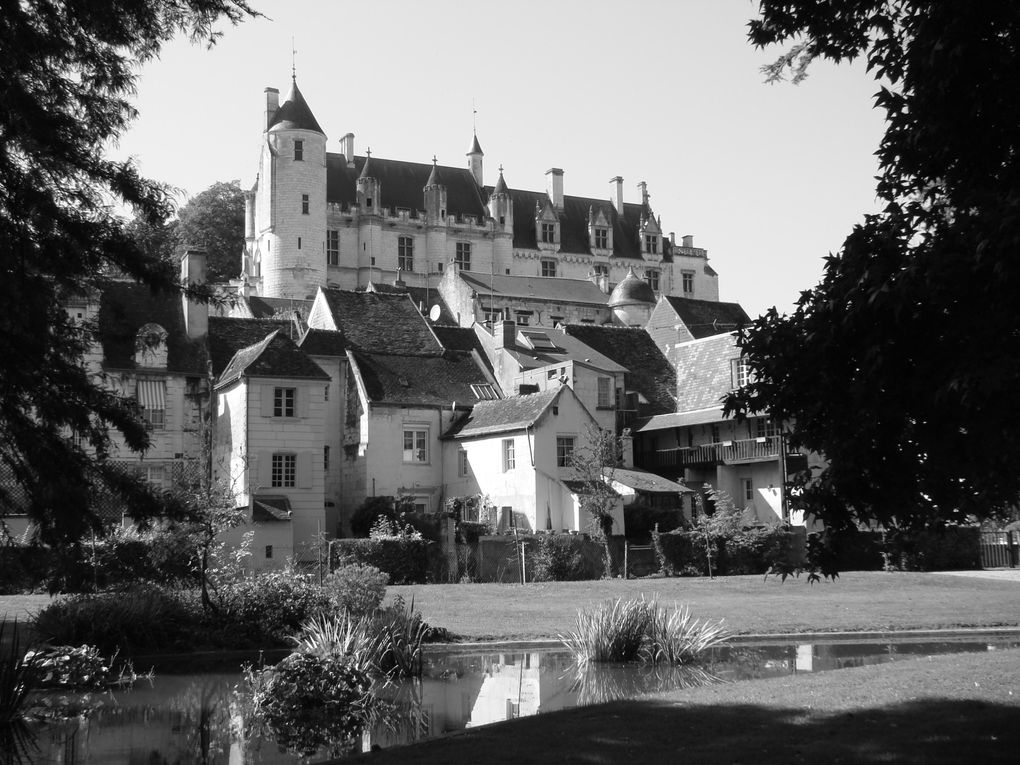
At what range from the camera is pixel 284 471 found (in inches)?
1848

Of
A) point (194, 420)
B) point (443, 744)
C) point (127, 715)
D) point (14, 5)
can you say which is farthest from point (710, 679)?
point (194, 420)

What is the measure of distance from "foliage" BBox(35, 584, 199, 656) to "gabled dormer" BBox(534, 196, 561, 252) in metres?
99.4

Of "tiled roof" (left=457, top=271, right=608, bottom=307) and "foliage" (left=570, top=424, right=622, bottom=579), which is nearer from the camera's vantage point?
"foliage" (left=570, top=424, right=622, bottom=579)

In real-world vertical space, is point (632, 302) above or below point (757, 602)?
above

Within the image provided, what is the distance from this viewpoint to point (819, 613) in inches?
1087

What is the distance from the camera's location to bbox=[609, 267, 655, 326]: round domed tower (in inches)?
3797

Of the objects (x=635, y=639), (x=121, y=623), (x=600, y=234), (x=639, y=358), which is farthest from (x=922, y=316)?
(x=600, y=234)

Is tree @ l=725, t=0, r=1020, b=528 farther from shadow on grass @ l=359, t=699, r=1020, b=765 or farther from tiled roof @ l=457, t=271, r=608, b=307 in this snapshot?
tiled roof @ l=457, t=271, r=608, b=307

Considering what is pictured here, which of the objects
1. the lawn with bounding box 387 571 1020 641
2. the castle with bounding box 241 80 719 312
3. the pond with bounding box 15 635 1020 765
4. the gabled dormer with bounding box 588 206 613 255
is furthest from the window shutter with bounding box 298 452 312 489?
the gabled dormer with bounding box 588 206 613 255

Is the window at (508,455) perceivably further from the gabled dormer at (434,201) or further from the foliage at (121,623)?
the gabled dormer at (434,201)

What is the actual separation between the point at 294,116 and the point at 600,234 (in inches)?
1386

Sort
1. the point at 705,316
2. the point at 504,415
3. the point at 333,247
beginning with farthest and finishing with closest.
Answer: the point at 333,247 < the point at 705,316 < the point at 504,415

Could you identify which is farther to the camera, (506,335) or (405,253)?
Answer: (405,253)

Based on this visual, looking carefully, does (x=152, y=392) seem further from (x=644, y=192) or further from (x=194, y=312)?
(x=644, y=192)
